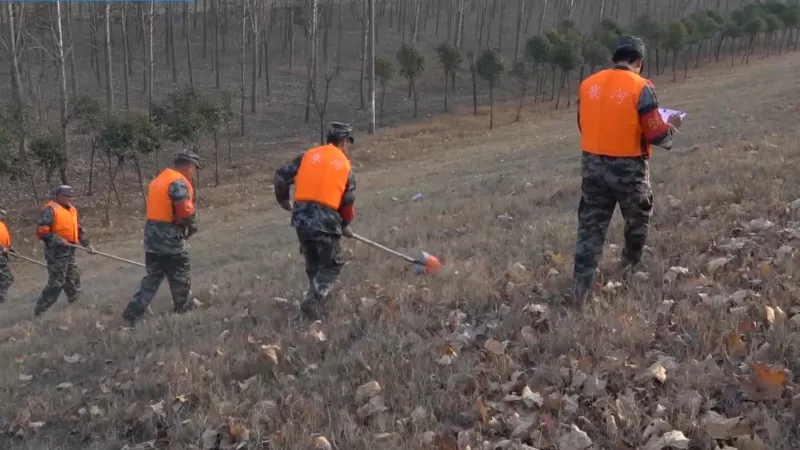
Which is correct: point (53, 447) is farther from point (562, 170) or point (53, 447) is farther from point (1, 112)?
point (1, 112)

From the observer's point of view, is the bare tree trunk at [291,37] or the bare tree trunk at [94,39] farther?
the bare tree trunk at [291,37]

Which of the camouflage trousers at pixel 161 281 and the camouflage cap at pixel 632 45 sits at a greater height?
the camouflage cap at pixel 632 45

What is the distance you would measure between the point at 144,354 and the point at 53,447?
1736 millimetres

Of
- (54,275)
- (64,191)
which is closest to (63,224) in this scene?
(64,191)

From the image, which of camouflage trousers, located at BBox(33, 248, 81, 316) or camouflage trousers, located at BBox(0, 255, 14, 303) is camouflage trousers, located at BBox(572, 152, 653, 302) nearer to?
camouflage trousers, located at BBox(33, 248, 81, 316)

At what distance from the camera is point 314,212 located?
6547mm

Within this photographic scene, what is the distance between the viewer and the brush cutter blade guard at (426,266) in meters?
7.46

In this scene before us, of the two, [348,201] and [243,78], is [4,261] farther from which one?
[243,78]

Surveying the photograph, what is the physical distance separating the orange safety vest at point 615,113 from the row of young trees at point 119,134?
819 inches

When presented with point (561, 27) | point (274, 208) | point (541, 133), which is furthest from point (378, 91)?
point (274, 208)

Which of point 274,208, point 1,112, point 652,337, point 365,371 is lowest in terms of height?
point 274,208

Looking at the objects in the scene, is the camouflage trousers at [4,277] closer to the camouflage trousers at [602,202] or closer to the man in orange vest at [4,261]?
the man in orange vest at [4,261]

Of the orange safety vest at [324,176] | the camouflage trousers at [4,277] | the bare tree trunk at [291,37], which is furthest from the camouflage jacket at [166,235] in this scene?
the bare tree trunk at [291,37]

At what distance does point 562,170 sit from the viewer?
53.8 feet
